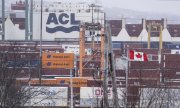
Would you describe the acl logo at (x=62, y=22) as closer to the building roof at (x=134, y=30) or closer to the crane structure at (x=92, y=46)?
the building roof at (x=134, y=30)

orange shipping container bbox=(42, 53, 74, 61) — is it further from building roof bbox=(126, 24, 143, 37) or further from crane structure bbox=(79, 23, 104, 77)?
building roof bbox=(126, 24, 143, 37)

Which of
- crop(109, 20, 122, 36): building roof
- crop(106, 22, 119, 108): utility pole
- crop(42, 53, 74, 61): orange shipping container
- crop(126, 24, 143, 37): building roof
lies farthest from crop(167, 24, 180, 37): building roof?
crop(106, 22, 119, 108): utility pole

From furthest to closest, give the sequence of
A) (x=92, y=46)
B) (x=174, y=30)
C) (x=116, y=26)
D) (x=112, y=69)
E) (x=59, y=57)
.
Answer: (x=116, y=26)
(x=174, y=30)
(x=92, y=46)
(x=59, y=57)
(x=112, y=69)

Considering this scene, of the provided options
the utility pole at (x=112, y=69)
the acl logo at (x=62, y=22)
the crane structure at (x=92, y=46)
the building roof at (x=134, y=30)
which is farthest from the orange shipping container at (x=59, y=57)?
the building roof at (x=134, y=30)

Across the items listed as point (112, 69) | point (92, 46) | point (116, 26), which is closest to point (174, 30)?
point (116, 26)

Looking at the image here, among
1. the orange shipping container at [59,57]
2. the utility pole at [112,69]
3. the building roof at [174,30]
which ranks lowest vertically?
the building roof at [174,30]

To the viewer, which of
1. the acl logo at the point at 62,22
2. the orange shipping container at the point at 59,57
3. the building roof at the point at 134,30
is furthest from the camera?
the building roof at the point at 134,30

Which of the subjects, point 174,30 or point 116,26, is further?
point 116,26

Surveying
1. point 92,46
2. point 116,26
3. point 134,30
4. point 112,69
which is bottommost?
point 134,30

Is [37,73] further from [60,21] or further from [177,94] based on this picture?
[60,21]

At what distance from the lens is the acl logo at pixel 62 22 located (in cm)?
2136

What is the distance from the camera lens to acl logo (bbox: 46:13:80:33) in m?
21.4

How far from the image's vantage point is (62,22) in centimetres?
2194

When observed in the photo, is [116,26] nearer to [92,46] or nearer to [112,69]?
[92,46]
